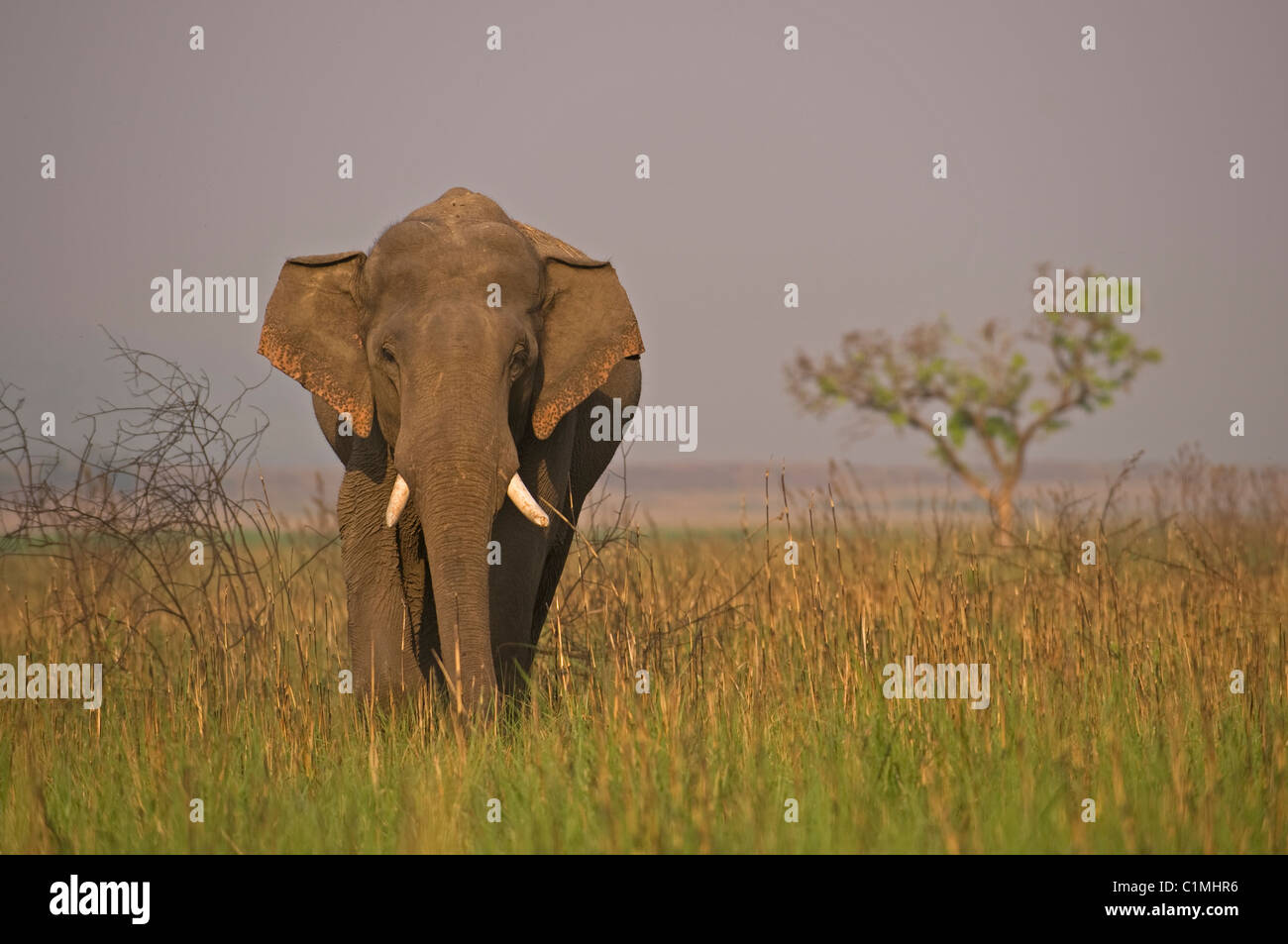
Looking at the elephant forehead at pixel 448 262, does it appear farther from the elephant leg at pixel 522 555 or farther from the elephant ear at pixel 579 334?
the elephant leg at pixel 522 555

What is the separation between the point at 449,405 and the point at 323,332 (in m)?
1.22

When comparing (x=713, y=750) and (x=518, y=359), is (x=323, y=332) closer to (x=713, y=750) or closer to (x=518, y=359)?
(x=518, y=359)

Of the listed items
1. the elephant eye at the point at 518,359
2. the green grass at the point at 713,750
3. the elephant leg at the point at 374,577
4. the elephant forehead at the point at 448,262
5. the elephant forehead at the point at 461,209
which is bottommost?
the green grass at the point at 713,750

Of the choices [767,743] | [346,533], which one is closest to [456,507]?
[346,533]

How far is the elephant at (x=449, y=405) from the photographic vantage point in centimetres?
718

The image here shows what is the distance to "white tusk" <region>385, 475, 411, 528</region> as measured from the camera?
7496 millimetres

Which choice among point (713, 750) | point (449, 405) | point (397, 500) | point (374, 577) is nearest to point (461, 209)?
point (449, 405)

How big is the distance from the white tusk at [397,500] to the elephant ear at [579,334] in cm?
86

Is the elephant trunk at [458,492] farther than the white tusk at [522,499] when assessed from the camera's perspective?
No

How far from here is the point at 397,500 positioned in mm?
7535

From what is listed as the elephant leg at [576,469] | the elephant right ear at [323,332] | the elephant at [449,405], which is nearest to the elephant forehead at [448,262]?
the elephant at [449,405]

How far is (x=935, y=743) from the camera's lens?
625 centimetres

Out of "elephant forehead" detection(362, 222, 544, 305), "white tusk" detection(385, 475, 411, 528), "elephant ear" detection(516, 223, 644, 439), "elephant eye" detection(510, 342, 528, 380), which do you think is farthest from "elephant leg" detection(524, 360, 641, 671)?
"white tusk" detection(385, 475, 411, 528)
